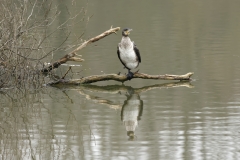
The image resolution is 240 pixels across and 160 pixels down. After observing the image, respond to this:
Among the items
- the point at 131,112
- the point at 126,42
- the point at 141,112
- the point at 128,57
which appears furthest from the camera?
the point at 128,57

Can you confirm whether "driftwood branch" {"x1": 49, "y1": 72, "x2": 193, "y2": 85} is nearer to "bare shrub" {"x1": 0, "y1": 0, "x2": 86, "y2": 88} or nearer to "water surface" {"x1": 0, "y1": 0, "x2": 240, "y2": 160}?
"water surface" {"x1": 0, "y1": 0, "x2": 240, "y2": 160}

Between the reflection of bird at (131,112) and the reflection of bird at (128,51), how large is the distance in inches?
37.6

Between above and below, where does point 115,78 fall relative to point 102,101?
above

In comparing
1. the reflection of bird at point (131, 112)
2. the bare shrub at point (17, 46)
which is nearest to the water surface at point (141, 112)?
the reflection of bird at point (131, 112)

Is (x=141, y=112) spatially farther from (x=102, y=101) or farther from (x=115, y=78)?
(x=115, y=78)

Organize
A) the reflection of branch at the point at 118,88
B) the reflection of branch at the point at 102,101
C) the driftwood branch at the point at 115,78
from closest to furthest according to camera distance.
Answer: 1. the reflection of branch at the point at 102,101
2. the reflection of branch at the point at 118,88
3. the driftwood branch at the point at 115,78

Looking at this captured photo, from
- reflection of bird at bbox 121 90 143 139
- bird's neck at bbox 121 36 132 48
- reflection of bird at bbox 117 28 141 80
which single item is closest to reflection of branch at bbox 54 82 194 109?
reflection of bird at bbox 117 28 141 80

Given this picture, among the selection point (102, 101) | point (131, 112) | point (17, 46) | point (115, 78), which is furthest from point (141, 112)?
point (17, 46)

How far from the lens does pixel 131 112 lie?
38.1ft

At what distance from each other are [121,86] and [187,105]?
268 centimetres

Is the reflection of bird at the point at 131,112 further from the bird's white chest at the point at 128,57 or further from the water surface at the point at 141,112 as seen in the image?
the bird's white chest at the point at 128,57

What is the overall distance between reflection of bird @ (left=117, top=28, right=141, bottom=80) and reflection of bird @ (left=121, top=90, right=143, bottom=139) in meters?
0.96

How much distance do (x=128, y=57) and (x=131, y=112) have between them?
103 inches

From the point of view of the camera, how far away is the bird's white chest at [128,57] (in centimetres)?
1395
